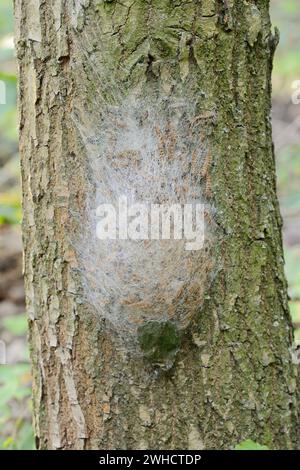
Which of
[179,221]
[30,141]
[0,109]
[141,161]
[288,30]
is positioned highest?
[288,30]

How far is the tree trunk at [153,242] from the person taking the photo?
139 centimetres

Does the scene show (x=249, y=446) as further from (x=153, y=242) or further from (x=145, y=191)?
(x=145, y=191)

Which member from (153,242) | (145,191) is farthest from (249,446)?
(145,191)

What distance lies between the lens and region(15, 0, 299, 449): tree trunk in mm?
1389

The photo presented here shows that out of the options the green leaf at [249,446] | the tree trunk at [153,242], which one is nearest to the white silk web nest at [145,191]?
the tree trunk at [153,242]

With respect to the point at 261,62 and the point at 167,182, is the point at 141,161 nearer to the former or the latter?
the point at 167,182

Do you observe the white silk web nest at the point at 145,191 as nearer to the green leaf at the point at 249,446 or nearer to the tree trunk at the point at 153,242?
the tree trunk at the point at 153,242

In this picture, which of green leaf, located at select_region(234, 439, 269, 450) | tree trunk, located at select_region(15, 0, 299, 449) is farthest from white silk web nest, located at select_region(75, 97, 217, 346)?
green leaf, located at select_region(234, 439, 269, 450)

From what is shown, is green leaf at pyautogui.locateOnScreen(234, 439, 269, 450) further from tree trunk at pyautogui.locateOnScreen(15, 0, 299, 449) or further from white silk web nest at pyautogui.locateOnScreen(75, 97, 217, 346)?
white silk web nest at pyautogui.locateOnScreen(75, 97, 217, 346)

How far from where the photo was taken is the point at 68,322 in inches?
59.6

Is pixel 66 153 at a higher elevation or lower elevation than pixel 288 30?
lower

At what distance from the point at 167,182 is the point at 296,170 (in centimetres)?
388
